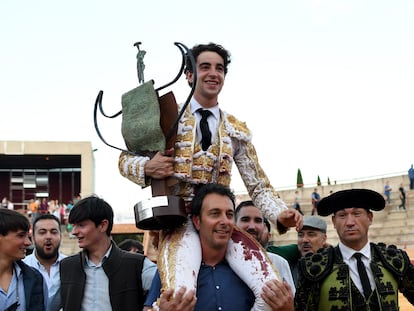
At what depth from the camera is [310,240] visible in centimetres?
545

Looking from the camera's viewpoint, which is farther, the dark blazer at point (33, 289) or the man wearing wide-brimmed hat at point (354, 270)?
the dark blazer at point (33, 289)

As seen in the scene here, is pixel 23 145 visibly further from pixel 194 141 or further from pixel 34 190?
pixel 194 141

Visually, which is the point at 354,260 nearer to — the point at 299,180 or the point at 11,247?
the point at 11,247

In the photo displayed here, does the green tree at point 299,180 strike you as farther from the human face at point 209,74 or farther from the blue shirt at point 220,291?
the blue shirt at point 220,291

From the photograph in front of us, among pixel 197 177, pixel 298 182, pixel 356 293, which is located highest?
pixel 298 182

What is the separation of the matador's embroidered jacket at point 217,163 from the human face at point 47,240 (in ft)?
6.96

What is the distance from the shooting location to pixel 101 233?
167 inches

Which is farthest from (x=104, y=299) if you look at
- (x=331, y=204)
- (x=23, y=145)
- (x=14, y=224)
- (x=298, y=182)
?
(x=298, y=182)

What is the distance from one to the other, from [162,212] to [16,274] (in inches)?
48.0

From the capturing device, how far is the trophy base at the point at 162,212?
343 cm

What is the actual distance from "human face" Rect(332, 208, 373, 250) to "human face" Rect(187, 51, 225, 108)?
1.02 meters

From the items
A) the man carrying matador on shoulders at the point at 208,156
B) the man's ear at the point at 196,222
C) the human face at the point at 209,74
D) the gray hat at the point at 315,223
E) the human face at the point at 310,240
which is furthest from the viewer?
the gray hat at the point at 315,223

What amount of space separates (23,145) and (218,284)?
97.4 ft

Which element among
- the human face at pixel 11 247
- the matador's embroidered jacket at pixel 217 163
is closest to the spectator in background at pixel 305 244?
the matador's embroidered jacket at pixel 217 163
